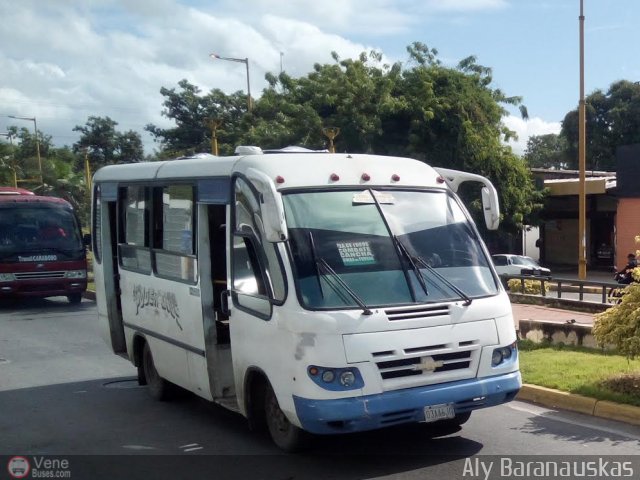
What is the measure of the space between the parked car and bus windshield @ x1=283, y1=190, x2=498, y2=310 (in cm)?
2185

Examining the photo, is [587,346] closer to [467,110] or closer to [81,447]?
[81,447]

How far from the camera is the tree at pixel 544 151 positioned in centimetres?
7152

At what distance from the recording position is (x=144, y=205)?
9.55 metres

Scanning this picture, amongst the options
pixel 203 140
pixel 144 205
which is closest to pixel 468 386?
pixel 144 205

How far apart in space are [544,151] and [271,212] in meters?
75.4

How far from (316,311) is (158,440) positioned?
2588mm

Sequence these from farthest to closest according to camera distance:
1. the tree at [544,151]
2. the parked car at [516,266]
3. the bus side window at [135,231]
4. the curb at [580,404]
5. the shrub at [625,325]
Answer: the tree at [544,151]
the parked car at [516,266]
the bus side window at [135,231]
the shrub at [625,325]
the curb at [580,404]

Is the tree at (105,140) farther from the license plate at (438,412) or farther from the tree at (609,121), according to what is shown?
the license plate at (438,412)

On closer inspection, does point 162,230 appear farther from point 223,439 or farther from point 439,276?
point 439,276

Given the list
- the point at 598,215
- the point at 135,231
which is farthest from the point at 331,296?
the point at 598,215

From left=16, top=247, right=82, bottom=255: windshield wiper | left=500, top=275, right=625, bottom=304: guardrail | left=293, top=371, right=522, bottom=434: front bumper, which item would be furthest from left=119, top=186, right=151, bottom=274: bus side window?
left=16, top=247, right=82, bottom=255: windshield wiper

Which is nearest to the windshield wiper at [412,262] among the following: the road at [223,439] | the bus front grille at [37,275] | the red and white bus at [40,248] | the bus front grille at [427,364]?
the bus front grille at [427,364]

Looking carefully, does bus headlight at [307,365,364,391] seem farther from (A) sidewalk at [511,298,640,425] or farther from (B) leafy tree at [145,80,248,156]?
(B) leafy tree at [145,80,248,156]

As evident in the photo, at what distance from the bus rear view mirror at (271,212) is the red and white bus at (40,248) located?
44.7ft
